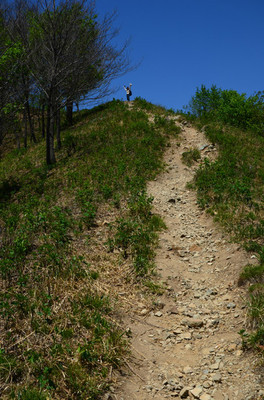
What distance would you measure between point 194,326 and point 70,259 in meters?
3.09

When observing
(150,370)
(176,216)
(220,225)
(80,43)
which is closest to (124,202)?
(176,216)

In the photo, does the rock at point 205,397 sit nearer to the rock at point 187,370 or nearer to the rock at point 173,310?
the rock at point 187,370

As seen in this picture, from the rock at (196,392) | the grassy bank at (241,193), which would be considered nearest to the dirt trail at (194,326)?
the rock at (196,392)

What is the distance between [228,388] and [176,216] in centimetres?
672

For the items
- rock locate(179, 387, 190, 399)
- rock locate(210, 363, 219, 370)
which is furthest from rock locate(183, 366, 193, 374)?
rock locate(179, 387, 190, 399)

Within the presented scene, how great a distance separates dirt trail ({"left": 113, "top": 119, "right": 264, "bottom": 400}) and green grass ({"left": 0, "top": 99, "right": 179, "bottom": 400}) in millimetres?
499

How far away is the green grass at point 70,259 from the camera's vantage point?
4.38 m

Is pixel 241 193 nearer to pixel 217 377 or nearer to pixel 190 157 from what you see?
pixel 190 157

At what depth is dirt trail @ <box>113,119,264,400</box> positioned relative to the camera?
14.4 feet

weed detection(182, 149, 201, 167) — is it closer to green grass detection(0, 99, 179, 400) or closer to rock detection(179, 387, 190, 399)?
green grass detection(0, 99, 179, 400)

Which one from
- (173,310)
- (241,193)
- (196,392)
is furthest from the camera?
(241,193)

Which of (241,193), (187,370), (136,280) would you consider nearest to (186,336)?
(187,370)

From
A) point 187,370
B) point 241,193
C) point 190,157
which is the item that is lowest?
point 187,370

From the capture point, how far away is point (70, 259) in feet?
23.7
